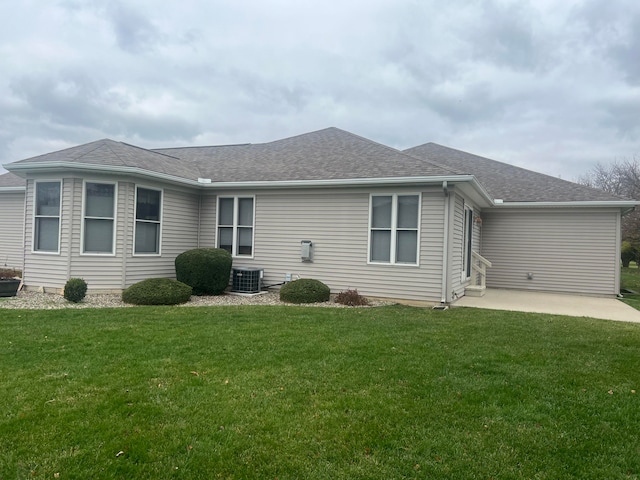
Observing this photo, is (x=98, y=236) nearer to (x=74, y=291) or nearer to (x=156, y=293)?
(x=74, y=291)

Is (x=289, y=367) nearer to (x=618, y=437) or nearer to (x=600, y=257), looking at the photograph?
(x=618, y=437)

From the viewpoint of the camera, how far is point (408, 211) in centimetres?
979

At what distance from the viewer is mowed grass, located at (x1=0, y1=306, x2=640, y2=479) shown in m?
2.78

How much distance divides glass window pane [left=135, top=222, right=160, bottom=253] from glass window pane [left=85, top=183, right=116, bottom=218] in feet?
2.38

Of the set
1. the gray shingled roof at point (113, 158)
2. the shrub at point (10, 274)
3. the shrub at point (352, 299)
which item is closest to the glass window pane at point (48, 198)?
the gray shingled roof at point (113, 158)

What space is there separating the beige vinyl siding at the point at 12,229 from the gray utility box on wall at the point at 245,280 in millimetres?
8884

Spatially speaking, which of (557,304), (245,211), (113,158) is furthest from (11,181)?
(557,304)

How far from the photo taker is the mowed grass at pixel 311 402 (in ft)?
9.12

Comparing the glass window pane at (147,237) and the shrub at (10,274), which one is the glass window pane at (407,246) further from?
the shrub at (10,274)

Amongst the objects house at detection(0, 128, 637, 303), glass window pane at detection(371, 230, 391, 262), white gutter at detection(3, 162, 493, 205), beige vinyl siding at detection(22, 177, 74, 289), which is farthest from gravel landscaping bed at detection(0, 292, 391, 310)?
white gutter at detection(3, 162, 493, 205)

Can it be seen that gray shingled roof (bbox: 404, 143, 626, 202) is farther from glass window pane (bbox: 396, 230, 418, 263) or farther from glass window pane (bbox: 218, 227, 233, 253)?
glass window pane (bbox: 218, 227, 233, 253)

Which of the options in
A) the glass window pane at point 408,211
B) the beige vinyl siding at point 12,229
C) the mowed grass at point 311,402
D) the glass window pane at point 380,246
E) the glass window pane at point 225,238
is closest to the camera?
the mowed grass at point 311,402

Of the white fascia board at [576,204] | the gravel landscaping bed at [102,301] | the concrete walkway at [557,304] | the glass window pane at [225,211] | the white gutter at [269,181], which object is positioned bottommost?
the gravel landscaping bed at [102,301]

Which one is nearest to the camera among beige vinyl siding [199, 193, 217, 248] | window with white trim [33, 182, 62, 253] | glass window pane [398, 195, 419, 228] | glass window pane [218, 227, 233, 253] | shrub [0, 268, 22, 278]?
glass window pane [398, 195, 419, 228]
